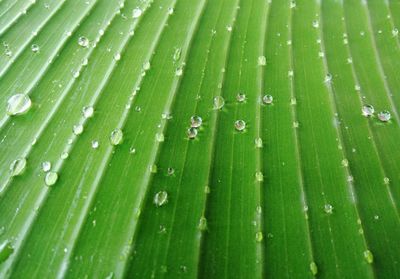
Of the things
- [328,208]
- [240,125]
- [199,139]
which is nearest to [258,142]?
[240,125]

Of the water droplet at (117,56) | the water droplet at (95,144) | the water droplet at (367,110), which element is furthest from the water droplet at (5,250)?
the water droplet at (367,110)

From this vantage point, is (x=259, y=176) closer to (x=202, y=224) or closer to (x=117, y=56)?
(x=202, y=224)

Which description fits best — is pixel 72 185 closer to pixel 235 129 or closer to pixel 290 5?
pixel 235 129

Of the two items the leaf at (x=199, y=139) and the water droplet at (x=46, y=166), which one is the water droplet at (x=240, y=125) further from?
the water droplet at (x=46, y=166)

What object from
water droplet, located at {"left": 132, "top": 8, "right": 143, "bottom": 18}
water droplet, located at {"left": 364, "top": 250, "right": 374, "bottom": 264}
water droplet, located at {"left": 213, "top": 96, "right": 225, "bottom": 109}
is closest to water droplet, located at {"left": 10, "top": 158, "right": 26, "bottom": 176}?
water droplet, located at {"left": 213, "top": 96, "right": 225, "bottom": 109}

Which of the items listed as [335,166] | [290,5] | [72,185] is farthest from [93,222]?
[290,5]

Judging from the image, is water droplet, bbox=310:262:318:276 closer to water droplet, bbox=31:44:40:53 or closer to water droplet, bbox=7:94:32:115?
water droplet, bbox=7:94:32:115
